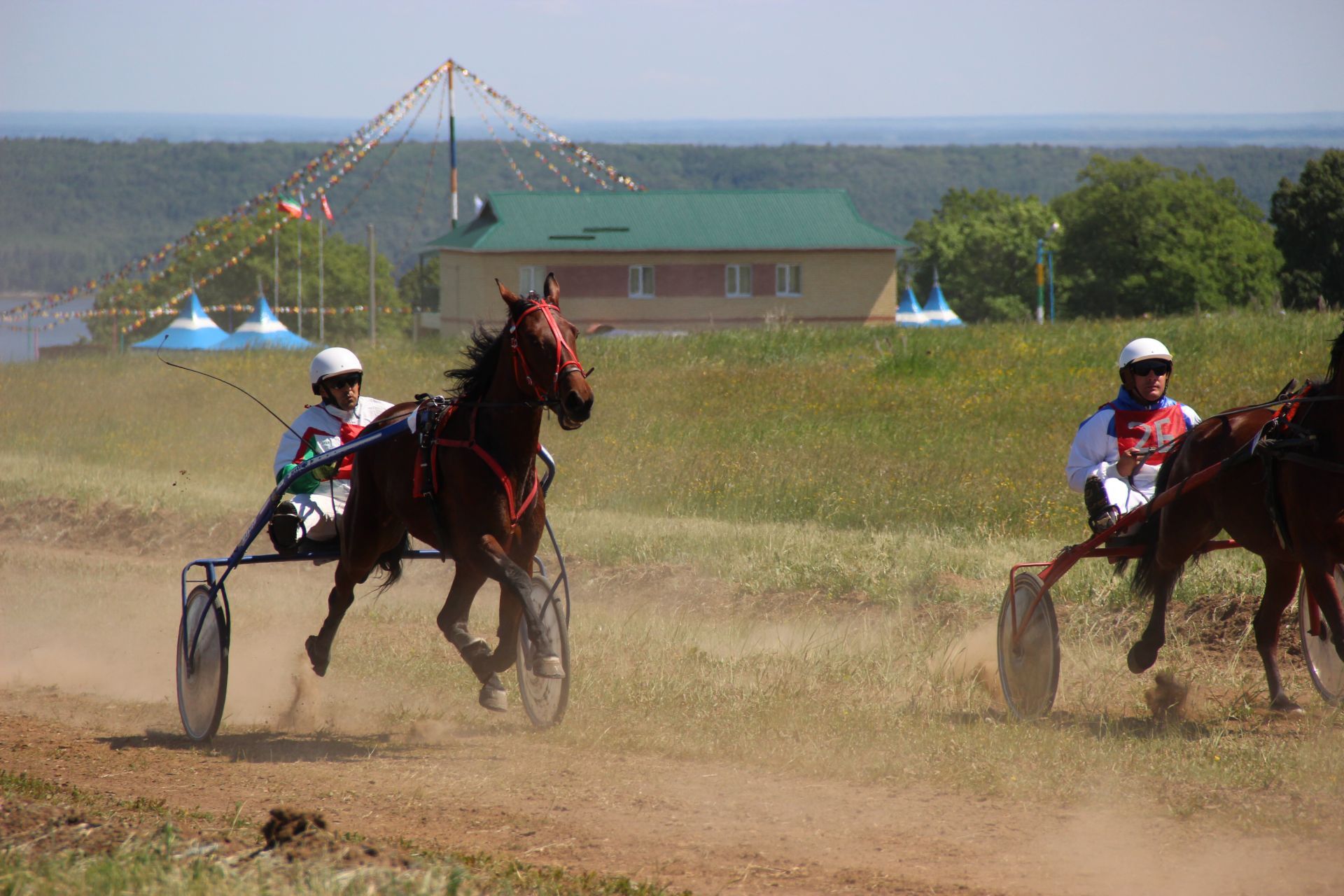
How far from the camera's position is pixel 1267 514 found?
679 cm

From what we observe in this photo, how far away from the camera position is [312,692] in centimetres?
834

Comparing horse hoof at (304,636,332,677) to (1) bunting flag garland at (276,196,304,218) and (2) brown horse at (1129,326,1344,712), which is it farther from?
(1) bunting flag garland at (276,196,304,218)

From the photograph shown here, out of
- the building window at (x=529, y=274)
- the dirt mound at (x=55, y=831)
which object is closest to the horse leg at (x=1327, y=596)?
the dirt mound at (x=55, y=831)

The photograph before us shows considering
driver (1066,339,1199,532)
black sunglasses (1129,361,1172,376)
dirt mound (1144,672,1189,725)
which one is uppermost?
black sunglasses (1129,361,1172,376)

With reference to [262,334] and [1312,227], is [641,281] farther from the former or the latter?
[1312,227]

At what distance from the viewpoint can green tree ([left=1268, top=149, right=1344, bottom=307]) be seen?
148 ft

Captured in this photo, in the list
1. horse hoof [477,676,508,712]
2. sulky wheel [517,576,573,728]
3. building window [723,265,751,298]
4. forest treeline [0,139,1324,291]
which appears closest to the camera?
sulky wheel [517,576,573,728]

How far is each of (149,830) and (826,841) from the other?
249cm

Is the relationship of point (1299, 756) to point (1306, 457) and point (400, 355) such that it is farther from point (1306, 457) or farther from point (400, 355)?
point (400, 355)

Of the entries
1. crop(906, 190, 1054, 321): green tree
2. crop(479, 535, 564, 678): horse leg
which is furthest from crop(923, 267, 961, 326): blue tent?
crop(479, 535, 564, 678): horse leg

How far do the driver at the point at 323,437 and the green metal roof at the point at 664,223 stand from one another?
47.1 metres

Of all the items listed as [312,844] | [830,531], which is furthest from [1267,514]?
[830,531]

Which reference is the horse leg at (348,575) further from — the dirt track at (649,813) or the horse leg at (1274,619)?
the horse leg at (1274,619)

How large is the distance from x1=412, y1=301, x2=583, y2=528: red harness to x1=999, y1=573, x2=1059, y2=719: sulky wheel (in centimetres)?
272
